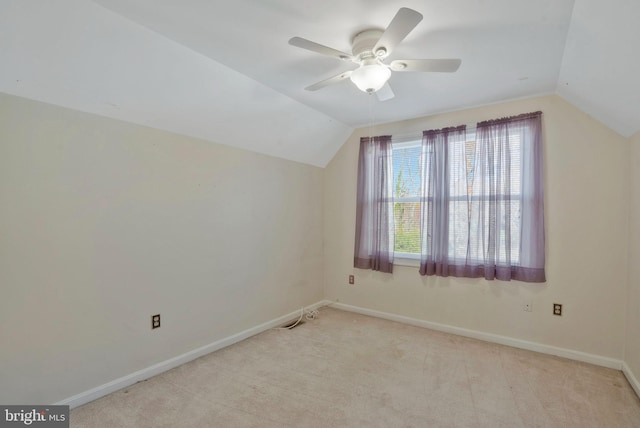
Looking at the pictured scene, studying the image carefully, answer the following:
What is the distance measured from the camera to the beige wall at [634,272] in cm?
215

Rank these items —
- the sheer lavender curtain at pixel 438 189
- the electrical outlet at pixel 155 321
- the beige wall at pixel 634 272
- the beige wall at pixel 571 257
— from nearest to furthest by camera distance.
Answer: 1. the beige wall at pixel 634 272
2. the electrical outlet at pixel 155 321
3. the beige wall at pixel 571 257
4. the sheer lavender curtain at pixel 438 189

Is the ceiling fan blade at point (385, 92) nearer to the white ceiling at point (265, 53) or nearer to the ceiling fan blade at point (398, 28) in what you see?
the white ceiling at point (265, 53)

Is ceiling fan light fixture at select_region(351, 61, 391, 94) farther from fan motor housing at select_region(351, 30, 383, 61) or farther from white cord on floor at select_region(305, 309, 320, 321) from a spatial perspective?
white cord on floor at select_region(305, 309, 320, 321)

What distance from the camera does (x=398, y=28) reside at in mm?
1428

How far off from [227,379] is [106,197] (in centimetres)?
158

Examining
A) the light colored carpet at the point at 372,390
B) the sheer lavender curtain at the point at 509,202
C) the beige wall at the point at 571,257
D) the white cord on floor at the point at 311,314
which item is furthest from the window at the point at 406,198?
the white cord on floor at the point at 311,314

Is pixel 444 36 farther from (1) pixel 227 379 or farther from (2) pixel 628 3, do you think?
(1) pixel 227 379

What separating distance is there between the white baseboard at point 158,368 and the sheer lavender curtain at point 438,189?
188cm

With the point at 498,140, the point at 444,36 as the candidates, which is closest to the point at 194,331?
the point at 444,36

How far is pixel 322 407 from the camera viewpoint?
1.90 metres

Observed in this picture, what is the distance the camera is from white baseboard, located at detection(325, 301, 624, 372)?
2445 mm

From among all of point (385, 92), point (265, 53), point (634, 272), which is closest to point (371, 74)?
point (385, 92)

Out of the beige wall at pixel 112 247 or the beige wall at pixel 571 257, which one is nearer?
the beige wall at pixel 112 247
